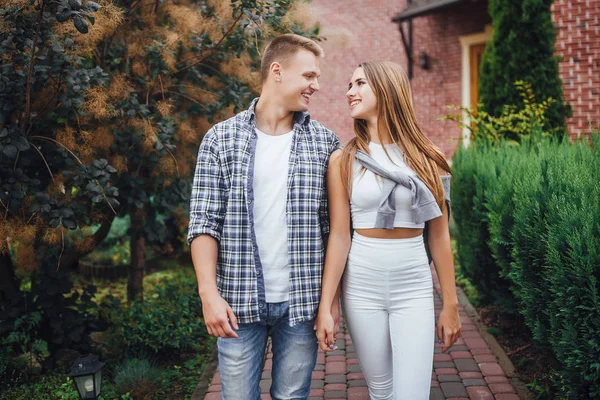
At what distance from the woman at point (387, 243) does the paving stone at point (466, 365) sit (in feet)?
6.46

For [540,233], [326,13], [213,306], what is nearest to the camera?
[213,306]

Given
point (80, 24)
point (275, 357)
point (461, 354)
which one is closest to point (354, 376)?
point (461, 354)

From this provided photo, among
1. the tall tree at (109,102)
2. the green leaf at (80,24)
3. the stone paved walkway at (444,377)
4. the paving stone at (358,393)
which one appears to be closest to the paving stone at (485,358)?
the stone paved walkway at (444,377)

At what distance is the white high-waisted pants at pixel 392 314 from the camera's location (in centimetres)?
239

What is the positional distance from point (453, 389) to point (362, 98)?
91.6 inches

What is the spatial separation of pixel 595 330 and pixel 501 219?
1626mm

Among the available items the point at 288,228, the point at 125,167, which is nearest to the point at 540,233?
the point at 288,228

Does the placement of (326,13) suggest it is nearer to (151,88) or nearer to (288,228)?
(151,88)

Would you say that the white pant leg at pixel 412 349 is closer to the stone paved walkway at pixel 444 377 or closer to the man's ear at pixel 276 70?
the man's ear at pixel 276 70

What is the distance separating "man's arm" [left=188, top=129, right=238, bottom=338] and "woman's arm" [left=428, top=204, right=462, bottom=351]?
92cm

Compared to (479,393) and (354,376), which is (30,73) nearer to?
(354,376)

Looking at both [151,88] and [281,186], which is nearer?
[281,186]

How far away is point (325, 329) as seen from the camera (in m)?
2.38

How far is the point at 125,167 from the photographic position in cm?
449
